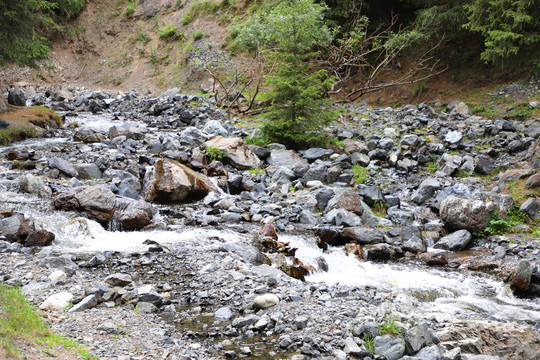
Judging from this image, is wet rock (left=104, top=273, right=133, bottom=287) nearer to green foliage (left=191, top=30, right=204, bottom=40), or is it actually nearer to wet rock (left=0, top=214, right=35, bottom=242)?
wet rock (left=0, top=214, right=35, bottom=242)

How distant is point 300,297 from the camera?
5.29 meters

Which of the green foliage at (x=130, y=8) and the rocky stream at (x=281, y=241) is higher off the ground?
the green foliage at (x=130, y=8)

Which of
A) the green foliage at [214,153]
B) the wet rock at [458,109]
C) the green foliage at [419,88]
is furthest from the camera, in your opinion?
the green foliage at [419,88]

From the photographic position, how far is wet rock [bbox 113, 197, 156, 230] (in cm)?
831

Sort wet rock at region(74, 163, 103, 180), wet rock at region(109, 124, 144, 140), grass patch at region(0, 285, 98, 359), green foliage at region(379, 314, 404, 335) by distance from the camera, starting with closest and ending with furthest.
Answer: grass patch at region(0, 285, 98, 359) < green foliage at region(379, 314, 404, 335) < wet rock at region(74, 163, 103, 180) < wet rock at region(109, 124, 144, 140)

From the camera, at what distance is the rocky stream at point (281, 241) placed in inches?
177

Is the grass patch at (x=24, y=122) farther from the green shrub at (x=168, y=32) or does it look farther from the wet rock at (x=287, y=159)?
the green shrub at (x=168, y=32)

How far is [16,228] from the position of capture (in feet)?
23.2

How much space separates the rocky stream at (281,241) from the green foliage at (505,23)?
8.75 ft

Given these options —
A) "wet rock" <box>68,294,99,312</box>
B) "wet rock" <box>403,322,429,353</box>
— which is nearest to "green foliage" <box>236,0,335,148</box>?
"wet rock" <box>68,294,99,312</box>

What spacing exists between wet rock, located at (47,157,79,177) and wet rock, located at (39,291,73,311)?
19.9ft

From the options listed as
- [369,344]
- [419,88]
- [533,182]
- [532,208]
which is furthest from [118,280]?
[419,88]

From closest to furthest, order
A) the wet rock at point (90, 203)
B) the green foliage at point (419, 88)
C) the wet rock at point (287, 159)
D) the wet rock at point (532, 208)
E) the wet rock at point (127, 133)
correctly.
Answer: the wet rock at point (90, 203) < the wet rock at point (532, 208) < the wet rock at point (287, 159) < the wet rock at point (127, 133) < the green foliage at point (419, 88)

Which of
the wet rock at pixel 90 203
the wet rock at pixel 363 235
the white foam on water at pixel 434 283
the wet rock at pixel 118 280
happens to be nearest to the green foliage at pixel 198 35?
the wet rock at pixel 90 203
